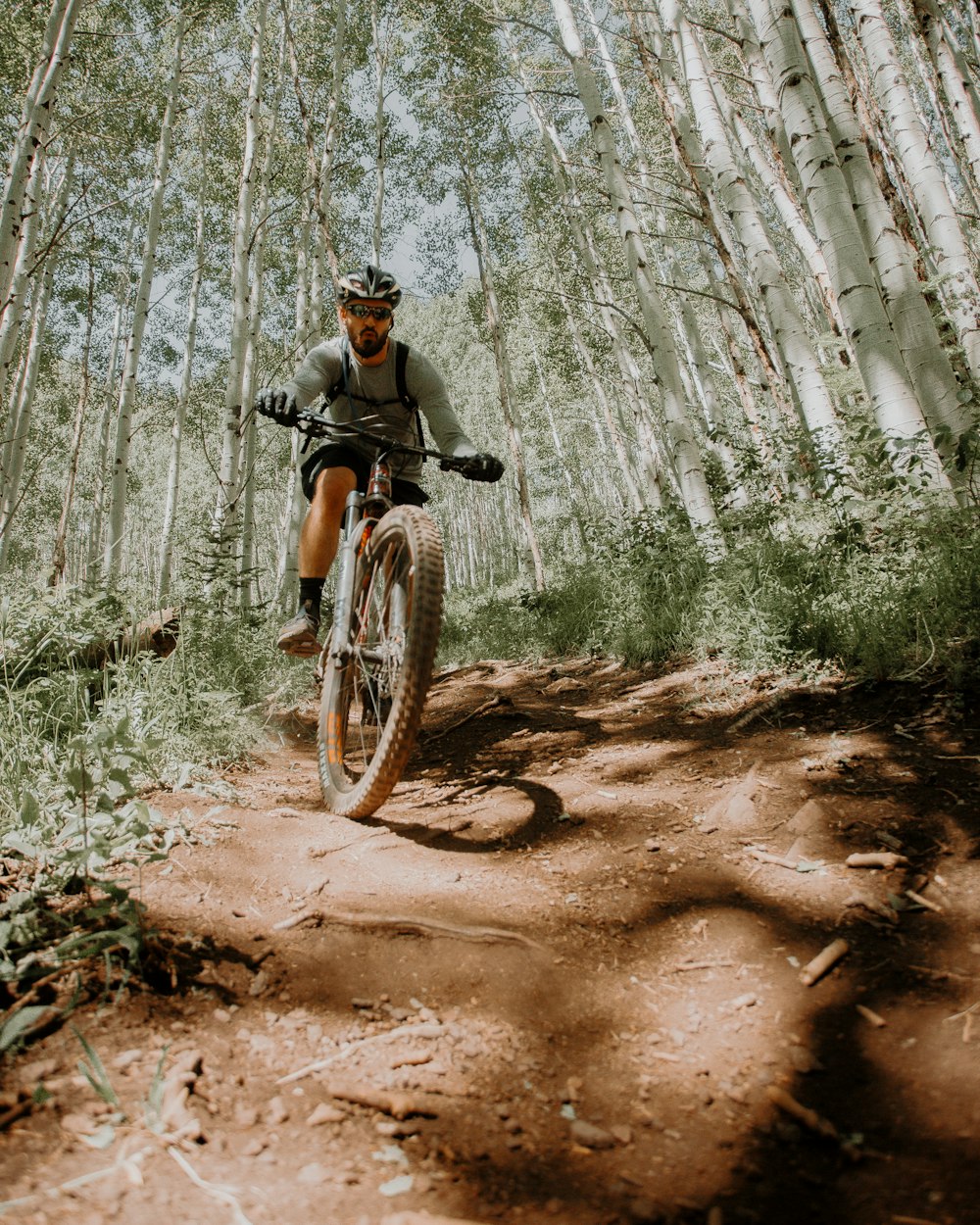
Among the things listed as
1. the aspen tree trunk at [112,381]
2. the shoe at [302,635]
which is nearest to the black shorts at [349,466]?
the shoe at [302,635]

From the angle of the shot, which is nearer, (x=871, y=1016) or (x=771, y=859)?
(x=871, y=1016)

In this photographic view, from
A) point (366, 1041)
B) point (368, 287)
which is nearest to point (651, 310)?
point (368, 287)

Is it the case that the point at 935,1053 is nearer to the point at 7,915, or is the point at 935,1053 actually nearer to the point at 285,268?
the point at 7,915

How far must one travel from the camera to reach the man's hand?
294cm

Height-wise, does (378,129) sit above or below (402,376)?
above

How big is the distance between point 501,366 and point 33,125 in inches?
358

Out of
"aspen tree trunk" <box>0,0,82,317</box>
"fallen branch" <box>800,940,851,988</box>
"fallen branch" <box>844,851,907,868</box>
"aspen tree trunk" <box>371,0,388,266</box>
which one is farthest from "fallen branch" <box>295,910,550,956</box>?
"aspen tree trunk" <box>371,0,388,266</box>

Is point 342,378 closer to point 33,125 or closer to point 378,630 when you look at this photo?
point 378,630

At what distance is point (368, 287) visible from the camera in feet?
10.7

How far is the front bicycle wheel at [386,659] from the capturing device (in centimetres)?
227

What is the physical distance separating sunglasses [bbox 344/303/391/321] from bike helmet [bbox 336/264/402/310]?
0.03 m

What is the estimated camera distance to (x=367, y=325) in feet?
10.9

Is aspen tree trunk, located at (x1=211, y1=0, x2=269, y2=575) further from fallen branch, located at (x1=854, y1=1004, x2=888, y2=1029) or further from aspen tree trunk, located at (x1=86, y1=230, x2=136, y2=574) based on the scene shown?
aspen tree trunk, located at (x1=86, y1=230, x2=136, y2=574)

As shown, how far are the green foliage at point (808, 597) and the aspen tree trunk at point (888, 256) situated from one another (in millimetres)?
959
